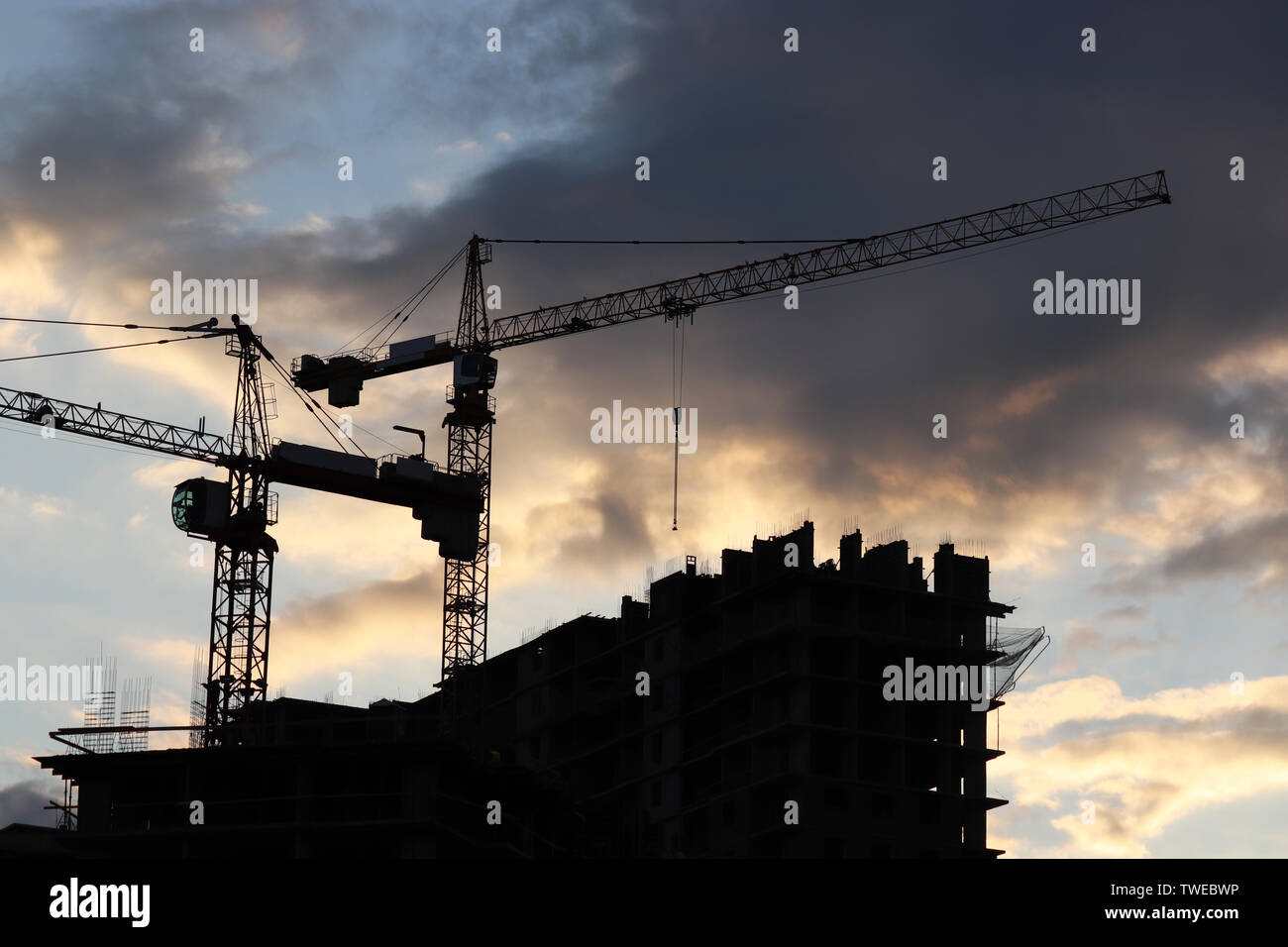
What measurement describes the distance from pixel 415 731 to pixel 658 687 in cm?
1782

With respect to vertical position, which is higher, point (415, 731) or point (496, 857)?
point (415, 731)

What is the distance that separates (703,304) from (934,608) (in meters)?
33.2

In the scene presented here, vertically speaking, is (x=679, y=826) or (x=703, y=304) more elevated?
(x=703, y=304)
